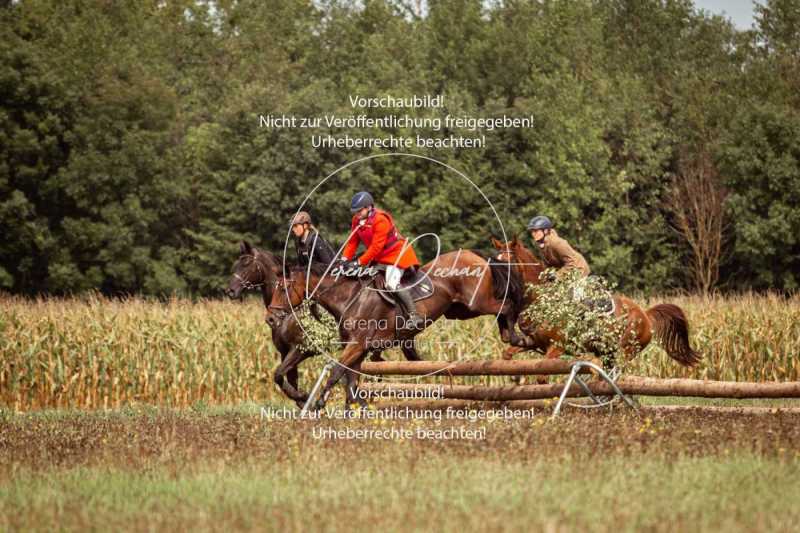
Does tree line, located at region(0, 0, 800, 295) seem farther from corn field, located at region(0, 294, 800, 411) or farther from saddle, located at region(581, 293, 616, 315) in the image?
saddle, located at region(581, 293, 616, 315)

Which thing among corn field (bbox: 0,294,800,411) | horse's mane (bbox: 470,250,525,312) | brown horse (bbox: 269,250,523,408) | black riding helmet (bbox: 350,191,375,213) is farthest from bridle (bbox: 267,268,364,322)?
corn field (bbox: 0,294,800,411)

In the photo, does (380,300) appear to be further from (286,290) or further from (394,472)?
(394,472)

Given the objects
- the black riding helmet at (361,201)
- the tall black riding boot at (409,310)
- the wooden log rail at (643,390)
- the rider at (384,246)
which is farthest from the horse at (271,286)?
the black riding helmet at (361,201)

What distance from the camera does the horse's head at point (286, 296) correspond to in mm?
15223

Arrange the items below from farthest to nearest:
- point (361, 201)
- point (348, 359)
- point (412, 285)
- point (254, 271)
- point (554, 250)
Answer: point (254, 271), point (412, 285), point (554, 250), point (348, 359), point (361, 201)

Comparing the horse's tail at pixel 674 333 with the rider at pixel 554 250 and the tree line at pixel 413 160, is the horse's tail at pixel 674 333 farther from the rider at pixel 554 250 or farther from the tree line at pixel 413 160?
the tree line at pixel 413 160

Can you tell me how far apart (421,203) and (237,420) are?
936 inches

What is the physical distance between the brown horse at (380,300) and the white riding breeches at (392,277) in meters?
0.21

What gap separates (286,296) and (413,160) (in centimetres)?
2537

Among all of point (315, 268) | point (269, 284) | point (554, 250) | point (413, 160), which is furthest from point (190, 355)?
point (413, 160)

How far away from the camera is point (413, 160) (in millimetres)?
40250

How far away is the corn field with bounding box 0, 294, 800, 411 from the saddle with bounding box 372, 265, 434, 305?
13.5 feet

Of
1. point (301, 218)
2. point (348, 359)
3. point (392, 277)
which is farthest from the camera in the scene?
point (301, 218)

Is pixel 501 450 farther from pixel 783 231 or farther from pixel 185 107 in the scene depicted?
pixel 185 107
